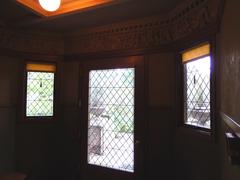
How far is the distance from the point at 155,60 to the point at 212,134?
1.27 m

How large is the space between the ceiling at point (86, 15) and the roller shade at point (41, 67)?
0.55m

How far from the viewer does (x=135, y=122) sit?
2945 millimetres

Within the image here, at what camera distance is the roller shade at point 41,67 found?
3391 millimetres

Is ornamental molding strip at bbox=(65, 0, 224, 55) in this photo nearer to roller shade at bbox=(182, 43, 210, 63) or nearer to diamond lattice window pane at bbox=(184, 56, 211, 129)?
roller shade at bbox=(182, 43, 210, 63)

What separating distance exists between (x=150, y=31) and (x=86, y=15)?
0.85 metres

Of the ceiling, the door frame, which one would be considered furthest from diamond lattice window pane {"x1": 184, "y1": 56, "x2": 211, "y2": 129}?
the ceiling

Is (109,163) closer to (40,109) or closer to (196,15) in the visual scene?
(40,109)

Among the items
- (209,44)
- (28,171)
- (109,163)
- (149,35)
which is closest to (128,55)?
(149,35)

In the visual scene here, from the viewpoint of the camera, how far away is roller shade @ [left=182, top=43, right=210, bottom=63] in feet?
7.04

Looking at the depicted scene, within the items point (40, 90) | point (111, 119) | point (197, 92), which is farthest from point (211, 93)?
point (40, 90)

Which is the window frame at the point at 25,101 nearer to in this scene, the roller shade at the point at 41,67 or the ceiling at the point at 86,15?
the roller shade at the point at 41,67

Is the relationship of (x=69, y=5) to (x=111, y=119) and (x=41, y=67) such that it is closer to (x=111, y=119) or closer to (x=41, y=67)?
(x=41, y=67)

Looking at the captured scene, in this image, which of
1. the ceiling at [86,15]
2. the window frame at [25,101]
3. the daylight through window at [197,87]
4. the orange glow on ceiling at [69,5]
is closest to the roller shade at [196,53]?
the daylight through window at [197,87]

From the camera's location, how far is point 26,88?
333 cm
